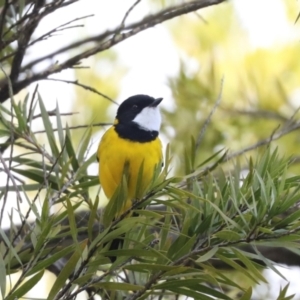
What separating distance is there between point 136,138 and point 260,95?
646mm

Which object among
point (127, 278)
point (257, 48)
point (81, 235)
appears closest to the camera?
point (127, 278)

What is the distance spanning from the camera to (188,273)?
32.2 inches

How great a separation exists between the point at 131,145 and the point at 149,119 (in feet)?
0.50

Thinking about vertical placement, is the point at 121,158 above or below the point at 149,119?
below

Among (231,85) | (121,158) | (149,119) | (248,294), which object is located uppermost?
(231,85)

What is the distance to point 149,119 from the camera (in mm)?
1708

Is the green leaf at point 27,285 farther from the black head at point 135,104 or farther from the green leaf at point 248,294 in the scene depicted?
the black head at point 135,104

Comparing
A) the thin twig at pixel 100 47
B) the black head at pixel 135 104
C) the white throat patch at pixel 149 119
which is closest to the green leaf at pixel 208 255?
the thin twig at pixel 100 47

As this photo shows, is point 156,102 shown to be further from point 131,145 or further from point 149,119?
point 131,145

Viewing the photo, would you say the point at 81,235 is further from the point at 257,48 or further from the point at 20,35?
the point at 257,48

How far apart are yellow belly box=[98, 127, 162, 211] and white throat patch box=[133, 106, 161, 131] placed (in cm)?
6

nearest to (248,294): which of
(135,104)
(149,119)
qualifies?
(149,119)

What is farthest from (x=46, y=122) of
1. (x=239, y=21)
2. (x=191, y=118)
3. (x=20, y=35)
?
(x=239, y=21)

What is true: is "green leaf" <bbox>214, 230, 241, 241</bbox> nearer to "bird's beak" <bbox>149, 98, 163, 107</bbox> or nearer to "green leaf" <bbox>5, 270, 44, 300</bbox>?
"green leaf" <bbox>5, 270, 44, 300</bbox>
